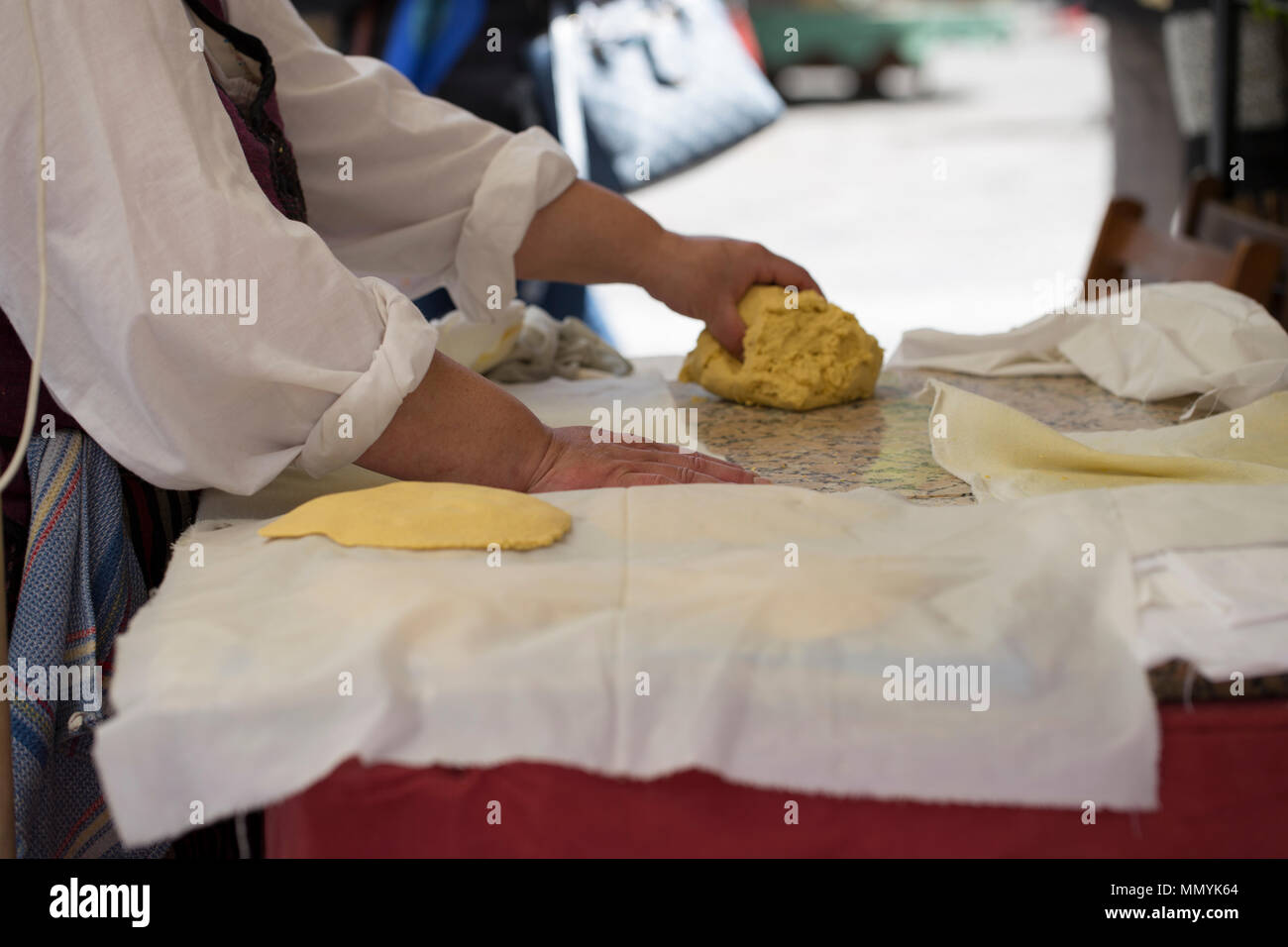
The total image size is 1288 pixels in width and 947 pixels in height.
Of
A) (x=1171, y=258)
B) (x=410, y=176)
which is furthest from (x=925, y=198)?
(x=410, y=176)

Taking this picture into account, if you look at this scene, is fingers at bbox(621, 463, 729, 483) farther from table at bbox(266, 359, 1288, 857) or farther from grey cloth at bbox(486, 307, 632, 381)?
grey cloth at bbox(486, 307, 632, 381)

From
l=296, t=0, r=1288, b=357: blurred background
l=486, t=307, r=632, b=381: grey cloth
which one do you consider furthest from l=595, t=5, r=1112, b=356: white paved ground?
l=486, t=307, r=632, b=381: grey cloth

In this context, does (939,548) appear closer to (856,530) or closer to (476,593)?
(856,530)

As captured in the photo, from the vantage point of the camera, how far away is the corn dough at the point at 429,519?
0.75 m

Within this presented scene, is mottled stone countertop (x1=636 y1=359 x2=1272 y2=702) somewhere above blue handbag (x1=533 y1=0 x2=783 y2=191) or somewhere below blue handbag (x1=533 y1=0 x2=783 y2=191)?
below

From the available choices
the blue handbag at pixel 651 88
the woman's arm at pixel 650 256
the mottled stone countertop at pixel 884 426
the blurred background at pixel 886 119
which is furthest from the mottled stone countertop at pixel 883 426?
the blue handbag at pixel 651 88

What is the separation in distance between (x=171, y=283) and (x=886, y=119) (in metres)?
7.13

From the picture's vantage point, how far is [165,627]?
67 centimetres

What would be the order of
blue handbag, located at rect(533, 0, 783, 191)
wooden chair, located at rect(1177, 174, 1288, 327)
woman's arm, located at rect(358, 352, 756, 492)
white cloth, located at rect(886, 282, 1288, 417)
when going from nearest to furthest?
woman's arm, located at rect(358, 352, 756, 492) → white cloth, located at rect(886, 282, 1288, 417) → wooden chair, located at rect(1177, 174, 1288, 327) → blue handbag, located at rect(533, 0, 783, 191)

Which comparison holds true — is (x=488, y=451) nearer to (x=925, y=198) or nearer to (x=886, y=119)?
(x=925, y=198)

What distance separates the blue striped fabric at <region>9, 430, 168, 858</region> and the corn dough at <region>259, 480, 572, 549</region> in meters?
0.14

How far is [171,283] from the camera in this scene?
0.74 m

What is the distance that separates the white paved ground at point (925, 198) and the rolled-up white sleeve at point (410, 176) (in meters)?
2.13

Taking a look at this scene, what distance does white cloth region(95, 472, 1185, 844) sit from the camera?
24.1 inches
